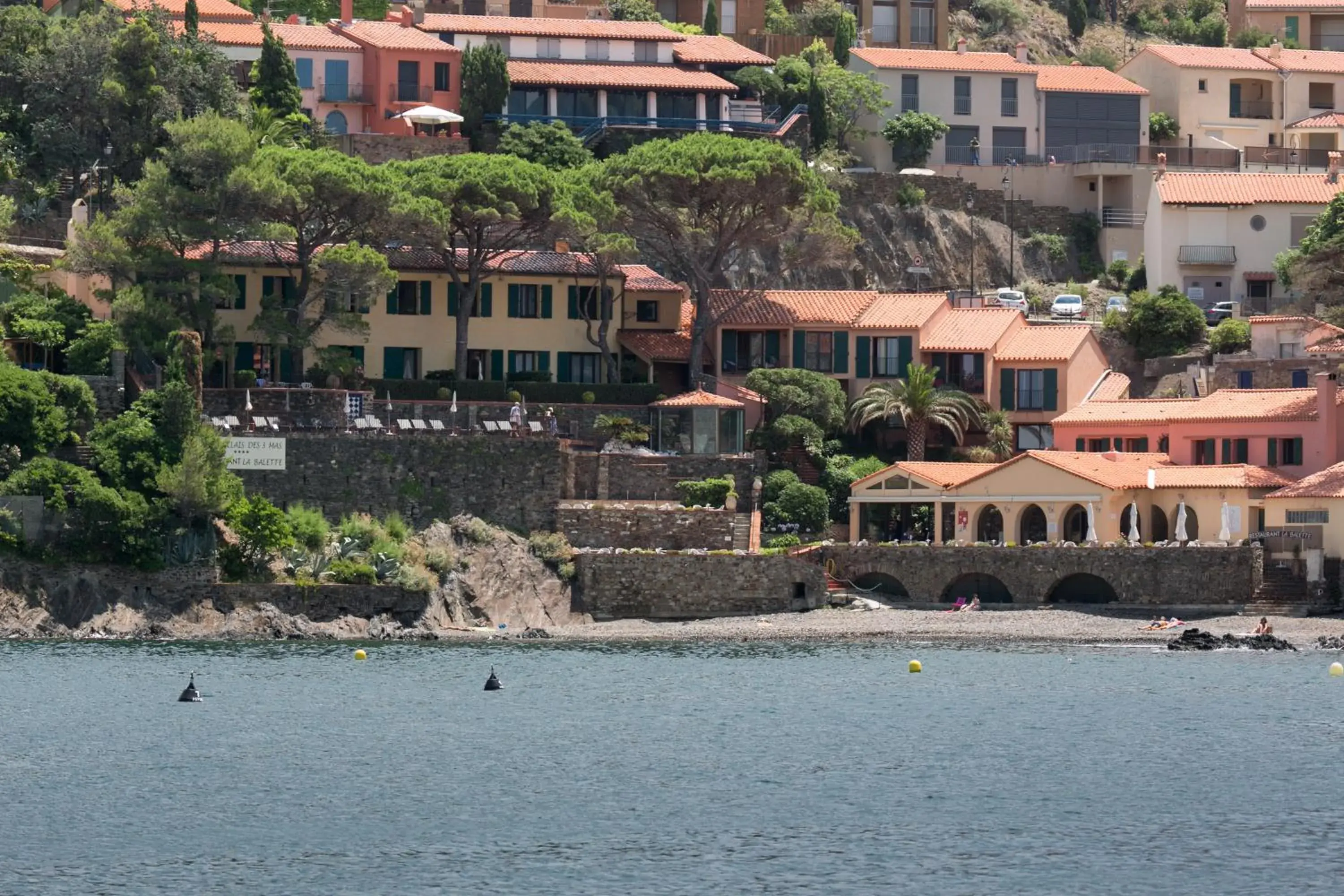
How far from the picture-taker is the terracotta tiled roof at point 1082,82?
11812 centimetres

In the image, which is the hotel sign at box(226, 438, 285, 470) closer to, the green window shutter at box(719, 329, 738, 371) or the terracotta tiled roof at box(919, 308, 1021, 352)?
the green window shutter at box(719, 329, 738, 371)

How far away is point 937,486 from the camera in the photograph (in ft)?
289

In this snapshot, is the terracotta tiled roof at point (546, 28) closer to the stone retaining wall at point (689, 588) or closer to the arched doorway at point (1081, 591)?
the stone retaining wall at point (689, 588)

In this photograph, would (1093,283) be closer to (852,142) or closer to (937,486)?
(852,142)

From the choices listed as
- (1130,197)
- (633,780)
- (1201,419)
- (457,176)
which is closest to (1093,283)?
(1130,197)

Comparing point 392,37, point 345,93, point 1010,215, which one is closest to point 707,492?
point 1010,215

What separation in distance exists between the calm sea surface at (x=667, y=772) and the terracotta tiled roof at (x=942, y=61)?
44488mm

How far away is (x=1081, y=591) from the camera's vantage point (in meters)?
85.9

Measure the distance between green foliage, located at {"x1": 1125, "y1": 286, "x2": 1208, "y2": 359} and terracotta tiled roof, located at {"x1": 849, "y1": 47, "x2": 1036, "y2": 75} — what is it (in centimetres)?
1999

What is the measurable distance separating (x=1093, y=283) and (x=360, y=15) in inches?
1332

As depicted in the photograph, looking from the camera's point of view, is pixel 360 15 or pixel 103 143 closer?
pixel 103 143

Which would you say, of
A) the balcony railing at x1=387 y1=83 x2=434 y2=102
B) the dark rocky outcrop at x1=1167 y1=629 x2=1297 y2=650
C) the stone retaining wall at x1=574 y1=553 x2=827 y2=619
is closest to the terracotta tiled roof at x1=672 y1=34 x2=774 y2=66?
the balcony railing at x1=387 y1=83 x2=434 y2=102

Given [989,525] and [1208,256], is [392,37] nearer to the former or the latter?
[1208,256]

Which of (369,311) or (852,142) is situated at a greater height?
(852,142)
